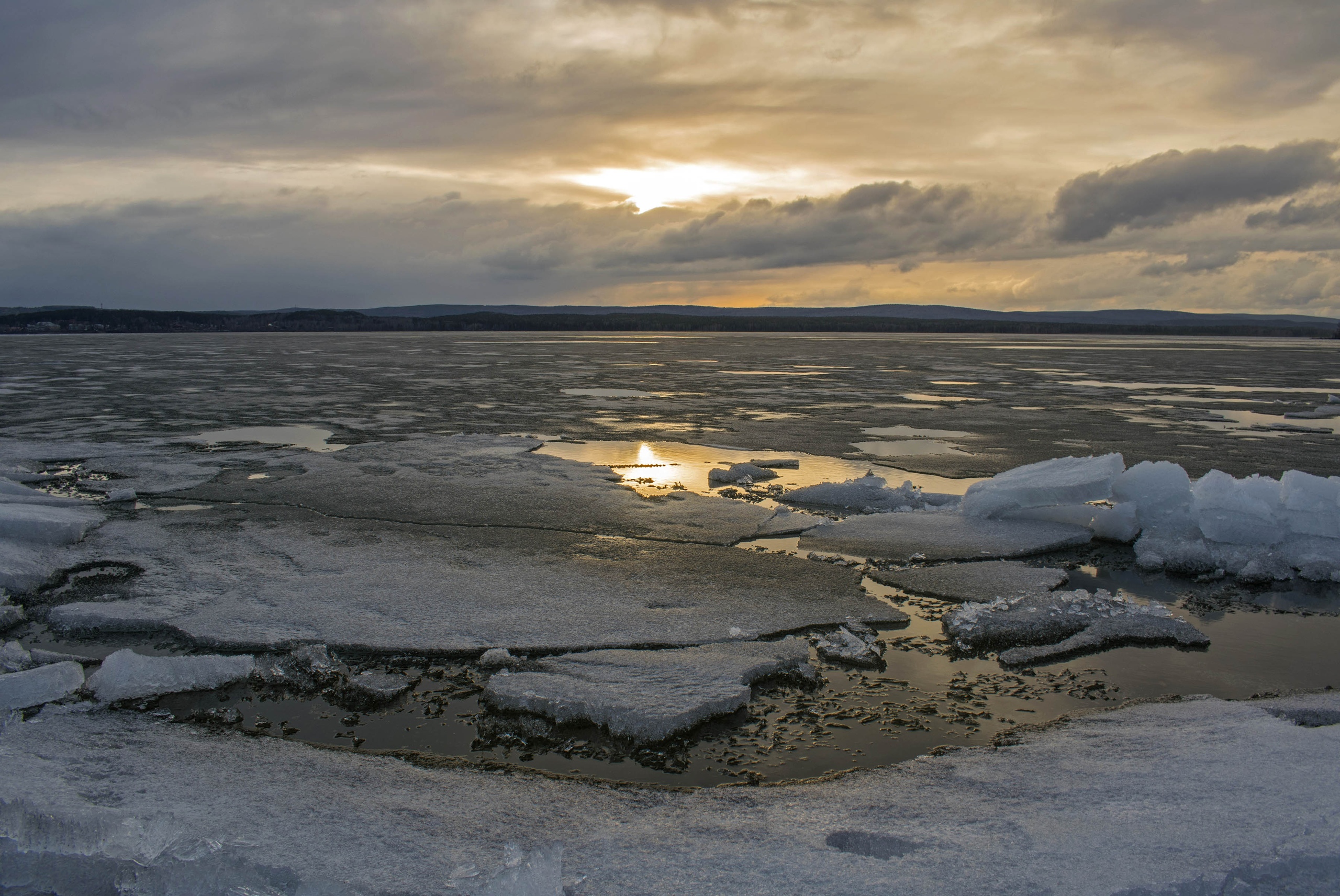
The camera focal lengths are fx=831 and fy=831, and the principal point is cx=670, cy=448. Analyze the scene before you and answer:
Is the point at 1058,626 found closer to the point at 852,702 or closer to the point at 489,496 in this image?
the point at 852,702

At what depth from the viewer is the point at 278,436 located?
33.7ft

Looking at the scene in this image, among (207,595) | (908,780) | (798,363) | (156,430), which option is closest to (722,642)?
(908,780)

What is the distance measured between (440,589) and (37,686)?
1.78 m

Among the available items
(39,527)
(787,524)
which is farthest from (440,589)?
(39,527)

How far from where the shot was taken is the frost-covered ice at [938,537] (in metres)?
5.39

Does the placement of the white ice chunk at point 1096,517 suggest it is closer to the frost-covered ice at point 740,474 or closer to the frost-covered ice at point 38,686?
the frost-covered ice at point 740,474

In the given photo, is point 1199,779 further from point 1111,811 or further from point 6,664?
point 6,664

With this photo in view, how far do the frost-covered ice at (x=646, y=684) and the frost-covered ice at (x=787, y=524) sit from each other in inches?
79.8

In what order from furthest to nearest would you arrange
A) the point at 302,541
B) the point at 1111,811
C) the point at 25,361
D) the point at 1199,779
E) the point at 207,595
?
the point at 25,361 < the point at 302,541 < the point at 207,595 < the point at 1199,779 < the point at 1111,811

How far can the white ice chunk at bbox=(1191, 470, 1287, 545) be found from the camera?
17.5 feet

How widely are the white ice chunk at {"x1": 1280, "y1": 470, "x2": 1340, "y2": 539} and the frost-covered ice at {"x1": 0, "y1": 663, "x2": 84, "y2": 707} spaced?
22.0ft

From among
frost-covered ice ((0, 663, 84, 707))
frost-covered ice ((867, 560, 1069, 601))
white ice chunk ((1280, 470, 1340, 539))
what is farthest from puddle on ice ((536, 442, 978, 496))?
frost-covered ice ((0, 663, 84, 707))

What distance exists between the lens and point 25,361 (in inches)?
1095

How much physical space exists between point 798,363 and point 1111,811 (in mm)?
26612
